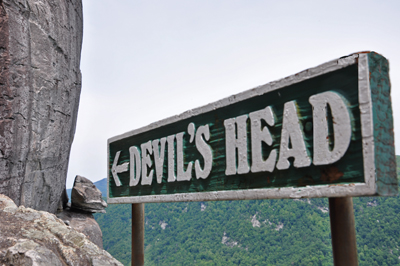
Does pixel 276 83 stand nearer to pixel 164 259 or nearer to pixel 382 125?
pixel 382 125

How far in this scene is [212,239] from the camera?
1860 inches

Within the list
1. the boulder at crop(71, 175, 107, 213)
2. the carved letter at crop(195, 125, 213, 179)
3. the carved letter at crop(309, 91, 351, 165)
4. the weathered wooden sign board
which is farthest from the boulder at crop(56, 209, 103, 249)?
the carved letter at crop(309, 91, 351, 165)

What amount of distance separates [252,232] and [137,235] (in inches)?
1682

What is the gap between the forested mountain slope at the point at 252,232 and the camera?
34.0 metres

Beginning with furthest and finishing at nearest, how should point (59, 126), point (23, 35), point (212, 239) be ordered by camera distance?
1. point (212, 239)
2. point (59, 126)
3. point (23, 35)

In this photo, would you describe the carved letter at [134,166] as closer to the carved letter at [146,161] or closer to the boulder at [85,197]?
the carved letter at [146,161]

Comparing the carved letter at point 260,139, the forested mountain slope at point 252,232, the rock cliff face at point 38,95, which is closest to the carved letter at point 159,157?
the carved letter at point 260,139

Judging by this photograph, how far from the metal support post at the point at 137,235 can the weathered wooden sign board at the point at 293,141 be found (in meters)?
0.87

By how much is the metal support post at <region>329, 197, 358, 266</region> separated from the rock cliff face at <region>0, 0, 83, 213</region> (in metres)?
7.25

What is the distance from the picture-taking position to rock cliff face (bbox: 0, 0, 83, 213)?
6.97 m

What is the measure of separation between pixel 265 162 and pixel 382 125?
0.89 m

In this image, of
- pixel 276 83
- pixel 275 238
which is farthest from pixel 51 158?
pixel 275 238

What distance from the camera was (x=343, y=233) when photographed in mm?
2189

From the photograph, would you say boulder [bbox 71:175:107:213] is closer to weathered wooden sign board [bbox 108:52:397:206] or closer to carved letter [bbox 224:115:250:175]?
weathered wooden sign board [bbox 108:52:397:206]
